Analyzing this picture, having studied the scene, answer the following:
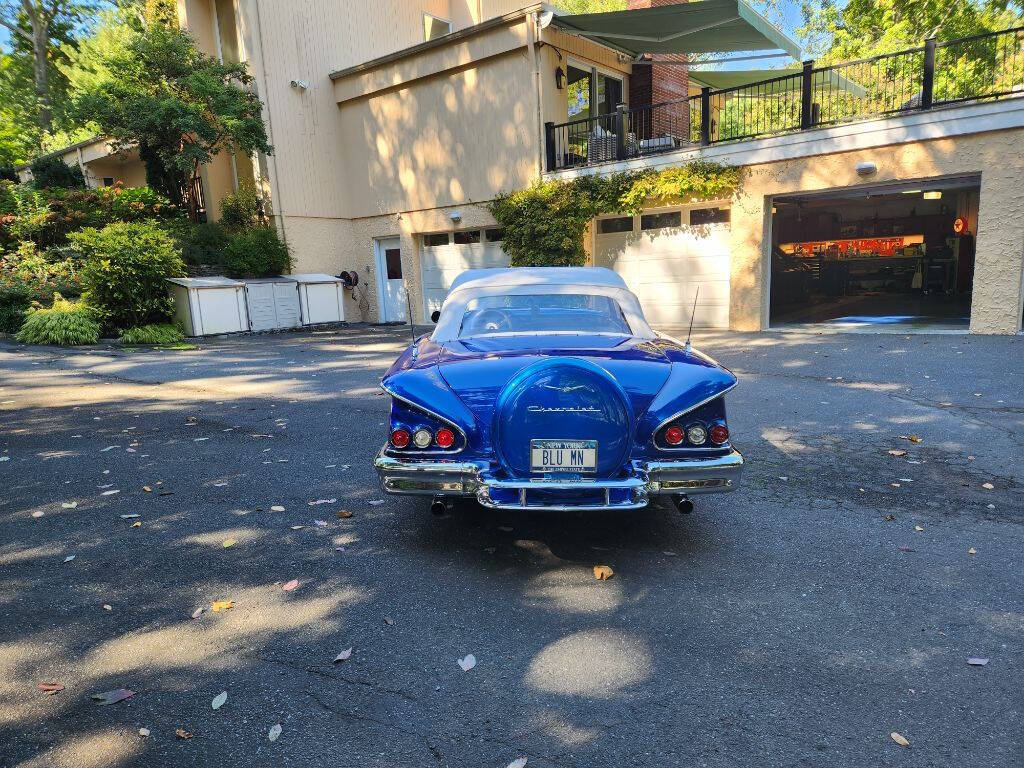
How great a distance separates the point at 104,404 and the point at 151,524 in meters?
4.40

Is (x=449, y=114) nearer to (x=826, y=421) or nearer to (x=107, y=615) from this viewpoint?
(x=826, y=421)

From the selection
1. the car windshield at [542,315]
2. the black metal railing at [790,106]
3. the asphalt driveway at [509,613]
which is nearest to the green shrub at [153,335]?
the asphalt driveway at [509,613]

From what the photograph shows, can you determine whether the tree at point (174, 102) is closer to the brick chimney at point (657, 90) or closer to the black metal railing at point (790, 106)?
the black metal railing at point (790, 106)

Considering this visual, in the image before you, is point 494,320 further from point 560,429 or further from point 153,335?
point 153,335

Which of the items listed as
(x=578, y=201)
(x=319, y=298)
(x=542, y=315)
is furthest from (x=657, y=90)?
(x=542, y=315)

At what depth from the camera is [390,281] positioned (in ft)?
61.1

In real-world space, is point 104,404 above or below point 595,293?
below

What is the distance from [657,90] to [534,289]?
14.9 m

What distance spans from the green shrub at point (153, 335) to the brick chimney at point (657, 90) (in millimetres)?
12043

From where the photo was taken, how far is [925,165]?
1070 cm

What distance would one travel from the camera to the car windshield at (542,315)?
4.36 m

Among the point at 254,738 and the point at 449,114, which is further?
the point at 449,114

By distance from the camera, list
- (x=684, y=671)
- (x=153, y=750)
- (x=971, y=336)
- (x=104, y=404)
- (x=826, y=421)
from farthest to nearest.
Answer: (x=971, y=336) < (x=104, y=404) < (x=826, y=421) < (x=684, y=671) < (x=153, y=750)

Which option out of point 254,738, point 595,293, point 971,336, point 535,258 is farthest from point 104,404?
point 971,336
